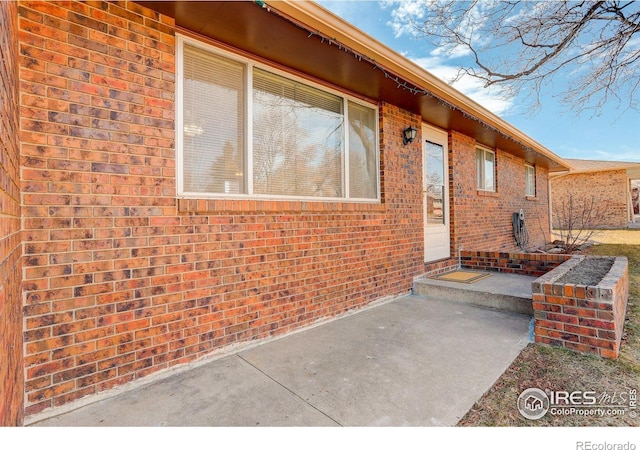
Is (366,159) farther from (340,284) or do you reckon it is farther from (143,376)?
(143,376)

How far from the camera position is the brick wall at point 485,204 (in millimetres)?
6141

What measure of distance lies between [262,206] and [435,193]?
3855 mm

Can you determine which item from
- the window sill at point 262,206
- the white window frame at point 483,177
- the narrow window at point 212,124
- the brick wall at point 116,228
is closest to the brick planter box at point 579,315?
the window sill at point 262,206

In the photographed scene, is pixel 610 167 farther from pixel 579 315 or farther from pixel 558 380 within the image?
pixel 558 380

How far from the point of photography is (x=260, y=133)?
3.26 meters

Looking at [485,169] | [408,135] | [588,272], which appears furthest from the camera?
[485,169]

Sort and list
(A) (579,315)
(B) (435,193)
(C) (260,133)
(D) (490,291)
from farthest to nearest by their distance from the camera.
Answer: (B) (435,193) < (D) (490,291) < (C) (260,133) < (A) (579,315)

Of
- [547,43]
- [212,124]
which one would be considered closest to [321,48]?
[212,124]

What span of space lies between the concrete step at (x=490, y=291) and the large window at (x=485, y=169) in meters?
2.88

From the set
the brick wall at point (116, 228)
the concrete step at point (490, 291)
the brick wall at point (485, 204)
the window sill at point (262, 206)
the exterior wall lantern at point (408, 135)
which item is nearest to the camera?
the brick wall at point (116, 228)

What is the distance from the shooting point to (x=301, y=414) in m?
1.97

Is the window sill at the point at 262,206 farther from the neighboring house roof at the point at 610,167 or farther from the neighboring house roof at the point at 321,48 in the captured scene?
the neighboring house roof at the point at 610,167

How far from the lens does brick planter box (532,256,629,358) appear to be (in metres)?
2.60

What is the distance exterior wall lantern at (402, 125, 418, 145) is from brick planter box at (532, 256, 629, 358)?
2.71 m
